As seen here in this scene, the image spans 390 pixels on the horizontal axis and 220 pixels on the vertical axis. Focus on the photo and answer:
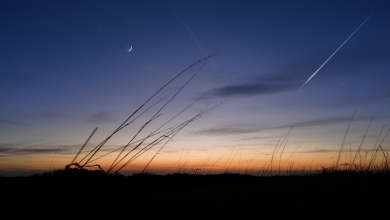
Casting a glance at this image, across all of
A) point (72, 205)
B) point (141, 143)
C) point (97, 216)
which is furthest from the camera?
point (72, 205)

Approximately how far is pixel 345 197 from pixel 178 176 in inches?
210

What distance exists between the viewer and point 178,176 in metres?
7.09

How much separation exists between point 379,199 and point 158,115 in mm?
1871

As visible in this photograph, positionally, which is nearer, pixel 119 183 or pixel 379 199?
pixel 379 199

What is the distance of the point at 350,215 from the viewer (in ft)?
5.76

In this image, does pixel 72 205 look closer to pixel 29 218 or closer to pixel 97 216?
pixel 29 218

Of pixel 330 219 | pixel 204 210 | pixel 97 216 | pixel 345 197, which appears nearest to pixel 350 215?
pixel 330 219

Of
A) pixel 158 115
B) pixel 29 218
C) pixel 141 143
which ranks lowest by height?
pixel 29 218

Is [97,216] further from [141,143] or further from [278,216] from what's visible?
[278,216]

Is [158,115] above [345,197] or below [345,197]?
above

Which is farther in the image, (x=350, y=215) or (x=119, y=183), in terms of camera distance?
(x=119, y=183)

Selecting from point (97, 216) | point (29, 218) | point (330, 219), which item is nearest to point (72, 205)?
point (29, 218)

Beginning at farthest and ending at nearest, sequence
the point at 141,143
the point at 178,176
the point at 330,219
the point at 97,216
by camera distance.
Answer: the point at 178,176, the point at 141,143, the point at 97,216, the point at 330,219

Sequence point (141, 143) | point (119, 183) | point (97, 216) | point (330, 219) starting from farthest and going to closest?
point (119, 183) → point (141, 143) → point (97, 216) → point (330, 219)
